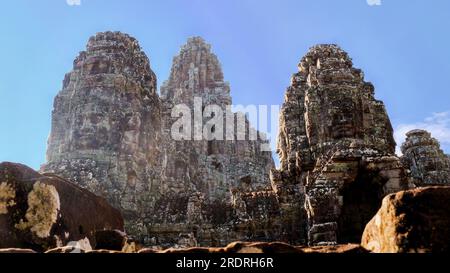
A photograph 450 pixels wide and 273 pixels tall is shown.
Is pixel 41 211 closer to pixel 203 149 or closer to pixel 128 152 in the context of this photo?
pixel 128 152

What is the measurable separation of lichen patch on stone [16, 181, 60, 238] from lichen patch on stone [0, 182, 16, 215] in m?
0.21

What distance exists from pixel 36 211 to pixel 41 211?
0.06m

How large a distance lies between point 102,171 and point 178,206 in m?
4.24

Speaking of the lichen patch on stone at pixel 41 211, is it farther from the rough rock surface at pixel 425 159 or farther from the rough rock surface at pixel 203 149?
the rough rock surface at pixel 425 159

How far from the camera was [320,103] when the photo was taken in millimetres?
21172

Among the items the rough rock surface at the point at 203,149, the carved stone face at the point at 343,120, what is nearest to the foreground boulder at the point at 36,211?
the carved stone face at the point at 343,120

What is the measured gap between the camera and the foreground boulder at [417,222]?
3818 millimetres

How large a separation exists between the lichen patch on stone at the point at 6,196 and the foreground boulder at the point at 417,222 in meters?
4.58

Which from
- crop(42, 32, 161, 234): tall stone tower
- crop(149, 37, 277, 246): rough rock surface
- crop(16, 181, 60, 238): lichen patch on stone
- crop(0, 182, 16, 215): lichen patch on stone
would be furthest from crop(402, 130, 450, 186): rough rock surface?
crop(0, 182, 16, 215): lichen patch on stone

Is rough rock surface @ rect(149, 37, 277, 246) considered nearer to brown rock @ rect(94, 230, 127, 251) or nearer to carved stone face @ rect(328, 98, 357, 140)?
carved stone face @ rect(328, 98, 357, 140)

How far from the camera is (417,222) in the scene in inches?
155

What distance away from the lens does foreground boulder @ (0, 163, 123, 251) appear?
6.34 m
